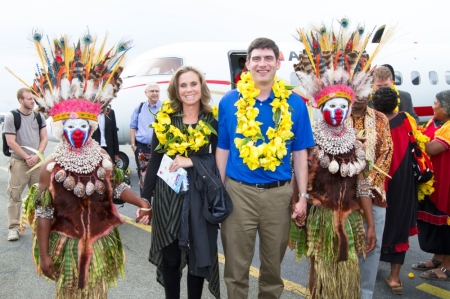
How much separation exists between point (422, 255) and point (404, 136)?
1909 mm

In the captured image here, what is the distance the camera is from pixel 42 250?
8.69 feet

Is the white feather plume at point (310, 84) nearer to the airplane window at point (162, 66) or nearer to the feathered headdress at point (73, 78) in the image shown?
the feathered headdress at point (73, 78)

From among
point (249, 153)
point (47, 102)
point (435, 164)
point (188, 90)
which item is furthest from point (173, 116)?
point (435, 164)

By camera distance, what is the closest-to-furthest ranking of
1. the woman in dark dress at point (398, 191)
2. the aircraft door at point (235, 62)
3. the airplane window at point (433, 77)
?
the woman in dark dress at point (398, 191)
the aircraft door at point (235, 62)
the airplane window at point (433, 77)

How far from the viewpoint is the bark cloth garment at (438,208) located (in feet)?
13.4

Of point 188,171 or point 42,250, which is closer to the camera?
point 42,250

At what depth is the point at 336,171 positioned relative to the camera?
9.82 ft

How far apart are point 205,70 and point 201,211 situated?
7.13 meters

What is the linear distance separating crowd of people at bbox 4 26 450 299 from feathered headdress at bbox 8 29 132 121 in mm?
15

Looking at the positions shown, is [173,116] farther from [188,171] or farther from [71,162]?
[71,162]

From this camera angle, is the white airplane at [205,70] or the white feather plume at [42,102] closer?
the white feather plume at [42,102]

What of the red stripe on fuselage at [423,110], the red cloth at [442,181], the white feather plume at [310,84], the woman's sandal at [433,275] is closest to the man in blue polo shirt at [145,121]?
the white feather plume at [310,84]

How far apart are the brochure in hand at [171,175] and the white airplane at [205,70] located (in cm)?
508

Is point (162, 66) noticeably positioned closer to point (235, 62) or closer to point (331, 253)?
point (235, 62)
